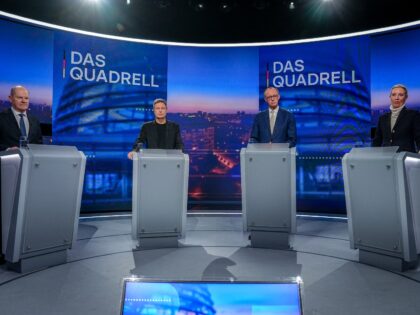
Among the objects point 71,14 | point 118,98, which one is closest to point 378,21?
point 118,98

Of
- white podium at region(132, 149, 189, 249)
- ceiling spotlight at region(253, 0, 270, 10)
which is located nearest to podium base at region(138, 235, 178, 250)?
white podium at region(132, 149, 189, 249)

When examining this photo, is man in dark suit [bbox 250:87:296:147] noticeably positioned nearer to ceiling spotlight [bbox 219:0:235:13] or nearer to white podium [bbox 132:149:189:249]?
white podium [bbox 132:149:189:249]

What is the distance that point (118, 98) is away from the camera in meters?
6.50

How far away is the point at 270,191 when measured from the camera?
A: 12.1ft

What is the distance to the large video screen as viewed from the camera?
5.85m

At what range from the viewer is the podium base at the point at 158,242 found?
148 inches

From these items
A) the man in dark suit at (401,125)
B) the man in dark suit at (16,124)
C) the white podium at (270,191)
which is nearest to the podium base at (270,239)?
the white podium at (270,191)

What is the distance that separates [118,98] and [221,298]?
5836 millimetres

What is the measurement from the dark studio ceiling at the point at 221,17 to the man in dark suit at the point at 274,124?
270 centimetres

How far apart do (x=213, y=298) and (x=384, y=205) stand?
91.7 inches

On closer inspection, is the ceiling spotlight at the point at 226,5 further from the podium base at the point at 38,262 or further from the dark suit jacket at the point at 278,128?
the podium base at the point at 38,262

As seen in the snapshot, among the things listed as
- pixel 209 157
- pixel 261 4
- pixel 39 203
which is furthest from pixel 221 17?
pixel 39 203

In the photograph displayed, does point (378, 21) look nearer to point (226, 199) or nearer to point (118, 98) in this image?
point (226, 199)

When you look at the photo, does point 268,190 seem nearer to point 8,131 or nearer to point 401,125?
point 401,125
